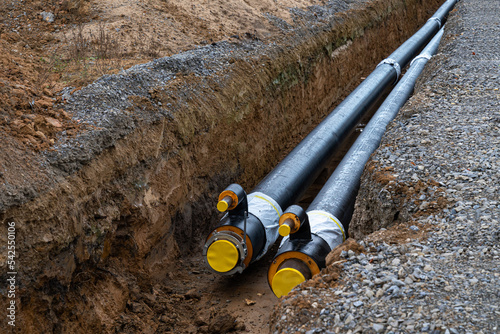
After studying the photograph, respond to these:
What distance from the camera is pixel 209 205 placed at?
770 centimetres

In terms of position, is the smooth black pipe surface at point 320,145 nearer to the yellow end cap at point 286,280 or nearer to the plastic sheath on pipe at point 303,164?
the plastic sheath on pipe at point 303,164

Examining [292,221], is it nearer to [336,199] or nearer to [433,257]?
[336,199]

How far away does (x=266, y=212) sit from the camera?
6.65 metres

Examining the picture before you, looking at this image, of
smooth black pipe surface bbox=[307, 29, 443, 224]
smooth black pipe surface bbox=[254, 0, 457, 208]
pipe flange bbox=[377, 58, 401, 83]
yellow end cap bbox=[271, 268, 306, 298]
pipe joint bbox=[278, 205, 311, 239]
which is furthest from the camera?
pipe flange bbox=[377, 58, 401, 83]

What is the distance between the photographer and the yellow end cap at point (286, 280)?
217 inches

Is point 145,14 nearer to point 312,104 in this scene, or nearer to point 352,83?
point 312,104

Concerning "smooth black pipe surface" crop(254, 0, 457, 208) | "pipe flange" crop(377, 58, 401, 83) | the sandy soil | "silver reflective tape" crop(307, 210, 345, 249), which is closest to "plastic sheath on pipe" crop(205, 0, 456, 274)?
"smooth black pipe surface" crop(254, 0, 457, 208)

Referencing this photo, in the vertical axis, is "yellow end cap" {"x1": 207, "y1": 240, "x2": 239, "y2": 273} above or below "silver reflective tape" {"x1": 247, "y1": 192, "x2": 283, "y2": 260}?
below

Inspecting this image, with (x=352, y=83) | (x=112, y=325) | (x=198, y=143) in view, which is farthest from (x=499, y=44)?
(x=112, y=325)

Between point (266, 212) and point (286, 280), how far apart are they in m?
1.36

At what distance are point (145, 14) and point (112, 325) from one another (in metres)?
6.81

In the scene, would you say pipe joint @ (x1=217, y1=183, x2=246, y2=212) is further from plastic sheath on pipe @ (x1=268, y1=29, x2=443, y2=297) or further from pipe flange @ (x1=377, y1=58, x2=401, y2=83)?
pipe flange @ (x1=377, y1=58, x2=401, y2=83)

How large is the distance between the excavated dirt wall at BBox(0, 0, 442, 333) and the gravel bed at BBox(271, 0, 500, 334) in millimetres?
2875

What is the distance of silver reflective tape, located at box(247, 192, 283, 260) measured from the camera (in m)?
6.61
